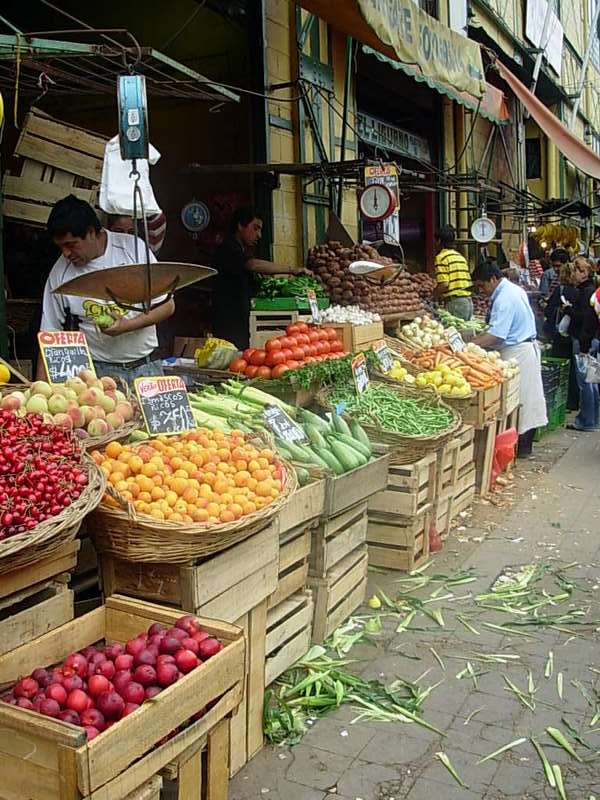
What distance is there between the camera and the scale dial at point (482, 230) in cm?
1332

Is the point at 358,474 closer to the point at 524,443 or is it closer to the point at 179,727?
the point at 179,727

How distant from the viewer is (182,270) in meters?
3.89

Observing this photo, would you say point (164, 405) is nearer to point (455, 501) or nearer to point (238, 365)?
point (238, 365)

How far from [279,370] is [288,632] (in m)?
2.22

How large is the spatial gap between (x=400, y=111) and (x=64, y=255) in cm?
1114

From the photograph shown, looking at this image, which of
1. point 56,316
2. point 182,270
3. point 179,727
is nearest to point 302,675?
point 179,727

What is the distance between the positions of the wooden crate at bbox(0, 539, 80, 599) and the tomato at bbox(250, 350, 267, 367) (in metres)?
3.03

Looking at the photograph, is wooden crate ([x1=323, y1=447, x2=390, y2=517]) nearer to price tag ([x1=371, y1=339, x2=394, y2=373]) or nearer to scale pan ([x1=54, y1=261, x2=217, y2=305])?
scale pan ([x1=54, y1=261, x2=217, y2=305])

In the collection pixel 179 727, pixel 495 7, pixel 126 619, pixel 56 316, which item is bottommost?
pixel 179 727

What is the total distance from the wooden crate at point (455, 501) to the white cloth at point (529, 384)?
2020 millimetres

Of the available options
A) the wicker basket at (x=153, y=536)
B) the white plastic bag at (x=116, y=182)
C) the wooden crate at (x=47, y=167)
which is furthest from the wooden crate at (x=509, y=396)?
the wicker basket at (x=153, y=536)

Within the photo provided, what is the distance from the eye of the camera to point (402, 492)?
5.64m

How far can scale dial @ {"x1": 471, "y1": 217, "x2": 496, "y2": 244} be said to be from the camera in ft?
43.7

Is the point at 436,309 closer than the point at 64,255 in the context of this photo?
No
